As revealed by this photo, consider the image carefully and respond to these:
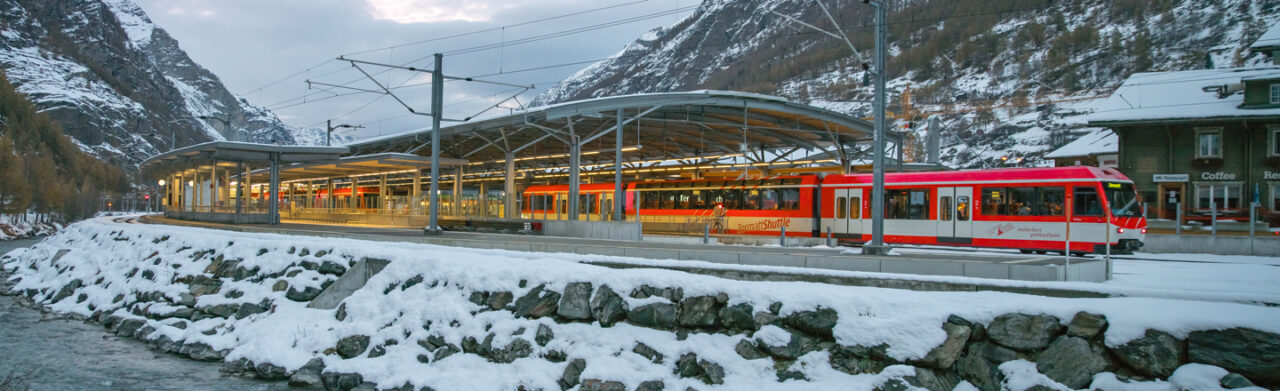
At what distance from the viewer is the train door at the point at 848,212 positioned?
2484 cm

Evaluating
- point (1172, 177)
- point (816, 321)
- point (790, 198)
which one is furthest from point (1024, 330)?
point (1172, 177)

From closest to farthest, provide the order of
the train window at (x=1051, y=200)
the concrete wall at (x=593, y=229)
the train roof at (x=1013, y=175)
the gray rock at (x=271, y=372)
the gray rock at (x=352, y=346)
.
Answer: the gray rock at (x=271, y=372), the gray rock at (x=352, y=346), the train roof at (x=1013, y=175), the train window at (x=1051, y=200), the concrete wall at (x=593, y=229)

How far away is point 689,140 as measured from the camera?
38.7m

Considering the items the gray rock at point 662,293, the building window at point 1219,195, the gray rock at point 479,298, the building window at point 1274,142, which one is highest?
the building window at point 1274,142

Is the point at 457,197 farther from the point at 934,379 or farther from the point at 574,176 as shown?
the point at 934,379

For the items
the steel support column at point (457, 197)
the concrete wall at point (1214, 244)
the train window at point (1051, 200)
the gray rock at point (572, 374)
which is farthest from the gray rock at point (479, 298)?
the steel support column at point (457, 197)

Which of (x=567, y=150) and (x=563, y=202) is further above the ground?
(x=567, y=150)

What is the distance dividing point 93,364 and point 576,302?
891cm

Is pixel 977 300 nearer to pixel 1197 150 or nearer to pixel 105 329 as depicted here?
pixel 105 329

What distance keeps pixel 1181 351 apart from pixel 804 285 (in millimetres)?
4232

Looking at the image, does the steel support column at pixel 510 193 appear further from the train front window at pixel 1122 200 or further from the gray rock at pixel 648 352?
the gray rock at pixel 648 352

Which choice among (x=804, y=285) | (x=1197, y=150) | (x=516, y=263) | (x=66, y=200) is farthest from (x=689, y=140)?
(x=66, y=200)

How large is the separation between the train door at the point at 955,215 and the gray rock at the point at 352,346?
17054mm

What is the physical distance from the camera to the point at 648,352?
1022cm
